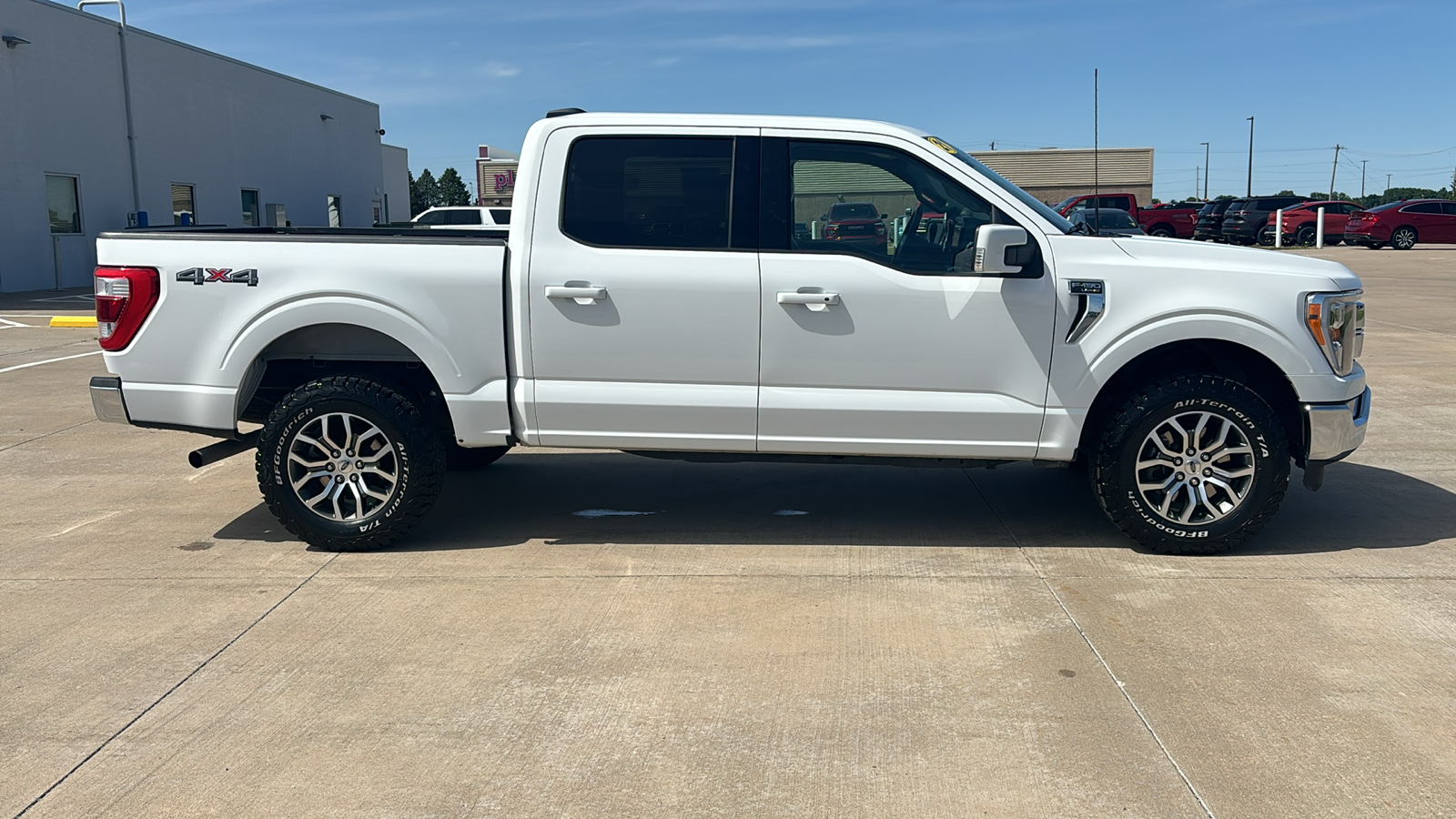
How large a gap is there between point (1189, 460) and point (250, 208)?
3078cm

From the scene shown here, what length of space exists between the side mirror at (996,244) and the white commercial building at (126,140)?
1893 centimetres

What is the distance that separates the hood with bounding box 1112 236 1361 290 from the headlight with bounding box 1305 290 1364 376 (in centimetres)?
5

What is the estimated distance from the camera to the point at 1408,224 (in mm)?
37500

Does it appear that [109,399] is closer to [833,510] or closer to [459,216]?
[833,510]

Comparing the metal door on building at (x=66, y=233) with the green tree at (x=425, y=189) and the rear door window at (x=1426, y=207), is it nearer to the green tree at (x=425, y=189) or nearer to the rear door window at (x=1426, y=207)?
the rear door window at (x=1426, y=207)

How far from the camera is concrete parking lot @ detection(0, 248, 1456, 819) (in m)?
3.42

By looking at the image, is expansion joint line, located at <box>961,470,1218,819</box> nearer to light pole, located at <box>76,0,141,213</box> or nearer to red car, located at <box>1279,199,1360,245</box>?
light pole, located at <box>76,0,141,213</box>

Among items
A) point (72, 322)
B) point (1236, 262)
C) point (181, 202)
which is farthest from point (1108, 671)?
point (181, 202)

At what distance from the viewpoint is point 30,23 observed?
2209cm

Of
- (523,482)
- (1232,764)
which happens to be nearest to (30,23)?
(523,482)

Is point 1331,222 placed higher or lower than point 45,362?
higher

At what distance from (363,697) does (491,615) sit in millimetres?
854

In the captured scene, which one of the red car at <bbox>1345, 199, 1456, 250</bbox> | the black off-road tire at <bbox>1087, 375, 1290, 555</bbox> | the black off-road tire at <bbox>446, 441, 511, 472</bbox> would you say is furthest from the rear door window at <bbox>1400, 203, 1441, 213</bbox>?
the black off-road tire at <bbox>446, 441, 511, 472</bbox>

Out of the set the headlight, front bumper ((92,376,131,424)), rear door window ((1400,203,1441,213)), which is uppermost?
rear door window ((1400,203,1441,213))
